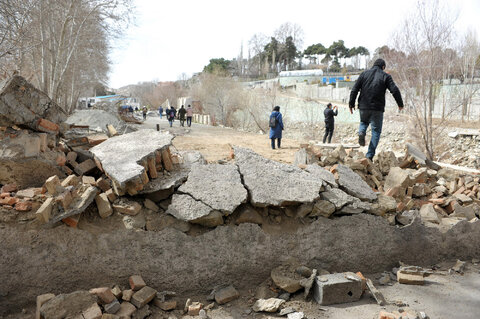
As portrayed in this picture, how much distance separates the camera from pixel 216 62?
56031mm

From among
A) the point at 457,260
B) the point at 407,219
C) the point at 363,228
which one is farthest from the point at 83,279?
the point at 457,260

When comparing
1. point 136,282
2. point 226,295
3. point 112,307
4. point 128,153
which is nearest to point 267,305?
point 226,295

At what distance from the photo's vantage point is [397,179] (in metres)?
4.98

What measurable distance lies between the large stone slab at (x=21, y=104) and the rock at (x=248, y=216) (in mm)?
2887

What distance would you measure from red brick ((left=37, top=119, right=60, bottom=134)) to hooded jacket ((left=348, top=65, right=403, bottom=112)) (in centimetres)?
457

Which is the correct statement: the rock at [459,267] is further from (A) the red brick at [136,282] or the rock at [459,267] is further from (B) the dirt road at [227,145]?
(A) the red brick at [136,282]

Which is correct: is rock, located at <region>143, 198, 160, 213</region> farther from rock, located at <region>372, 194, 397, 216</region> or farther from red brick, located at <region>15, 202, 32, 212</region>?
rock, located at <region>372, 194, 397, 216</region>

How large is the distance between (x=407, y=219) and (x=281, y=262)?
1.98 metres

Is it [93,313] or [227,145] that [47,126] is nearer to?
[93,313]

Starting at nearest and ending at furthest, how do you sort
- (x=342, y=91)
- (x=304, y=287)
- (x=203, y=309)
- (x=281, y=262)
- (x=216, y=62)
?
(x=203, y=309) → (x=304, y=287) → (x=281, y=262) → (x=342, y=91) → (x=216, y=62)

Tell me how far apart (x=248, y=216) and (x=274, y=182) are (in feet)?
1.97

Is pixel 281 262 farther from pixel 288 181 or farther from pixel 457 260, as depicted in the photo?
pixel 457 260

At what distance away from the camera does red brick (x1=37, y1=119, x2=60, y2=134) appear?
155 inches

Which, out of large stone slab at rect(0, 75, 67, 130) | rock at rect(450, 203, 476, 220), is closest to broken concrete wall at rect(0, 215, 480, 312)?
rock at rect(450, 203, 476, 220)
